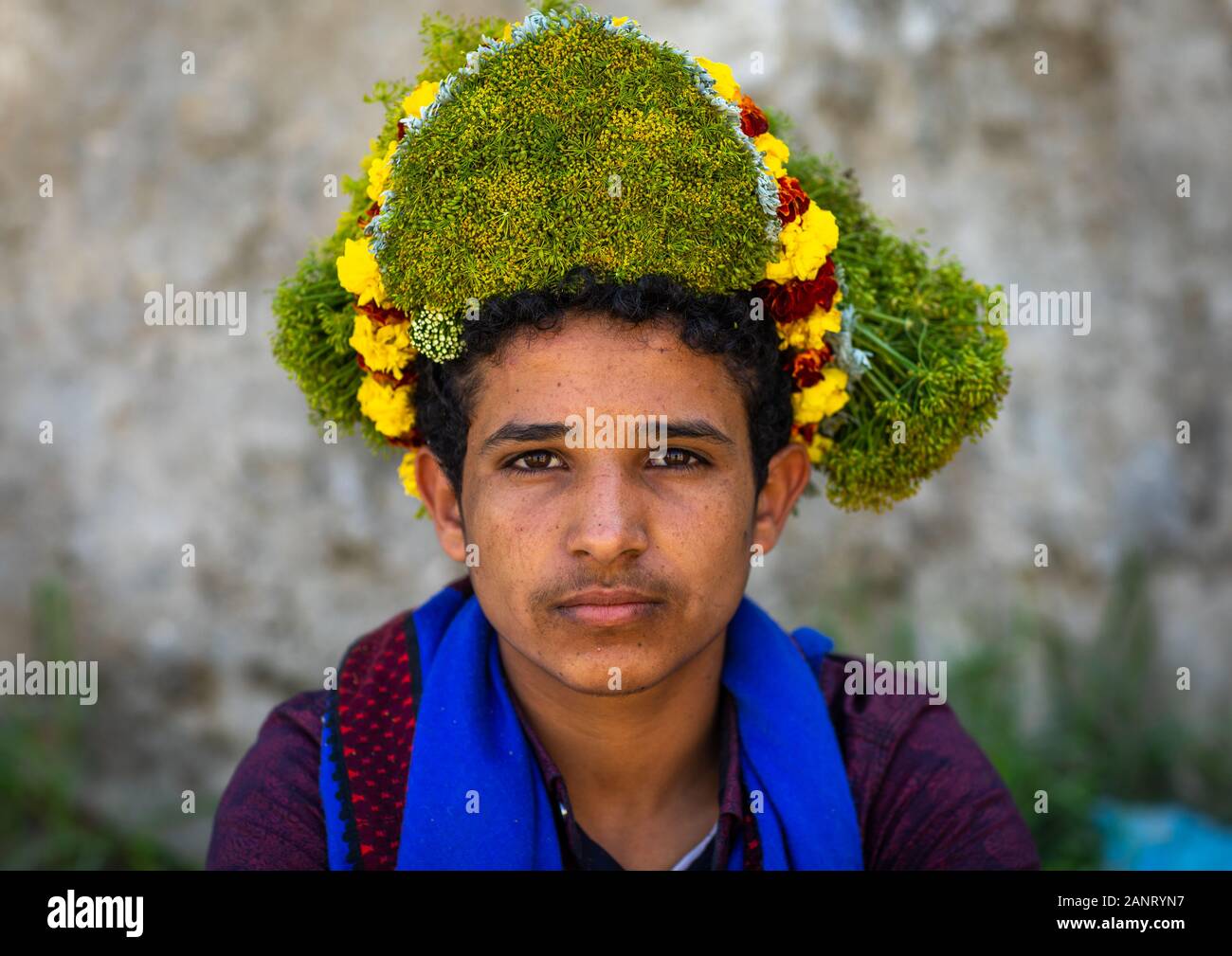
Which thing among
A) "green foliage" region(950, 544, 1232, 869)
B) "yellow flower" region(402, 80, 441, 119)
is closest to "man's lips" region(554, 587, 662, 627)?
"yellow flower" region(402, 80, 441, 119)

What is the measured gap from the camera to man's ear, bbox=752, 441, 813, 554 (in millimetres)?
2844

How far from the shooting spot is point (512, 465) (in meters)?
2.52

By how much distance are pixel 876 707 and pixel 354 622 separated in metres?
2.54

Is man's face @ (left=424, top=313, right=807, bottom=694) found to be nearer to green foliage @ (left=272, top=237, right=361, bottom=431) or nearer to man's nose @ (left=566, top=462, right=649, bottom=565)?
man's nose @ (left=566, top=462, right=649, bottom=565)

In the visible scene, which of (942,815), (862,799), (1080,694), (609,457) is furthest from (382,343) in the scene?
(1080,694)

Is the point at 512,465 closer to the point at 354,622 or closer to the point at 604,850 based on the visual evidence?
the point at 604,850

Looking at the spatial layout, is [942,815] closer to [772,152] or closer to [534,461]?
[534,461]

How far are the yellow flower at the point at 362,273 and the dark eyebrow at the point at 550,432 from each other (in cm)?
37

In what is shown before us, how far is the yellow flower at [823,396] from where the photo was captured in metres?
2.79

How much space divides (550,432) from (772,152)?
29.7 inches

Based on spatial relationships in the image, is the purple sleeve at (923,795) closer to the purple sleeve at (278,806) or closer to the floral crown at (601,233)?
the floral crown at (601,233)

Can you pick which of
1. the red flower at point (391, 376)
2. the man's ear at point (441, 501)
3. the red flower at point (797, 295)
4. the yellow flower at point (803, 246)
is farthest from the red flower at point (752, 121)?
the man's ear at point (441, 501)

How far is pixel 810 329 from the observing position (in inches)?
106

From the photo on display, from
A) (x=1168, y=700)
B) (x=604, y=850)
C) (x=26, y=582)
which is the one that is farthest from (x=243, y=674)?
(x=1168, y=700)
